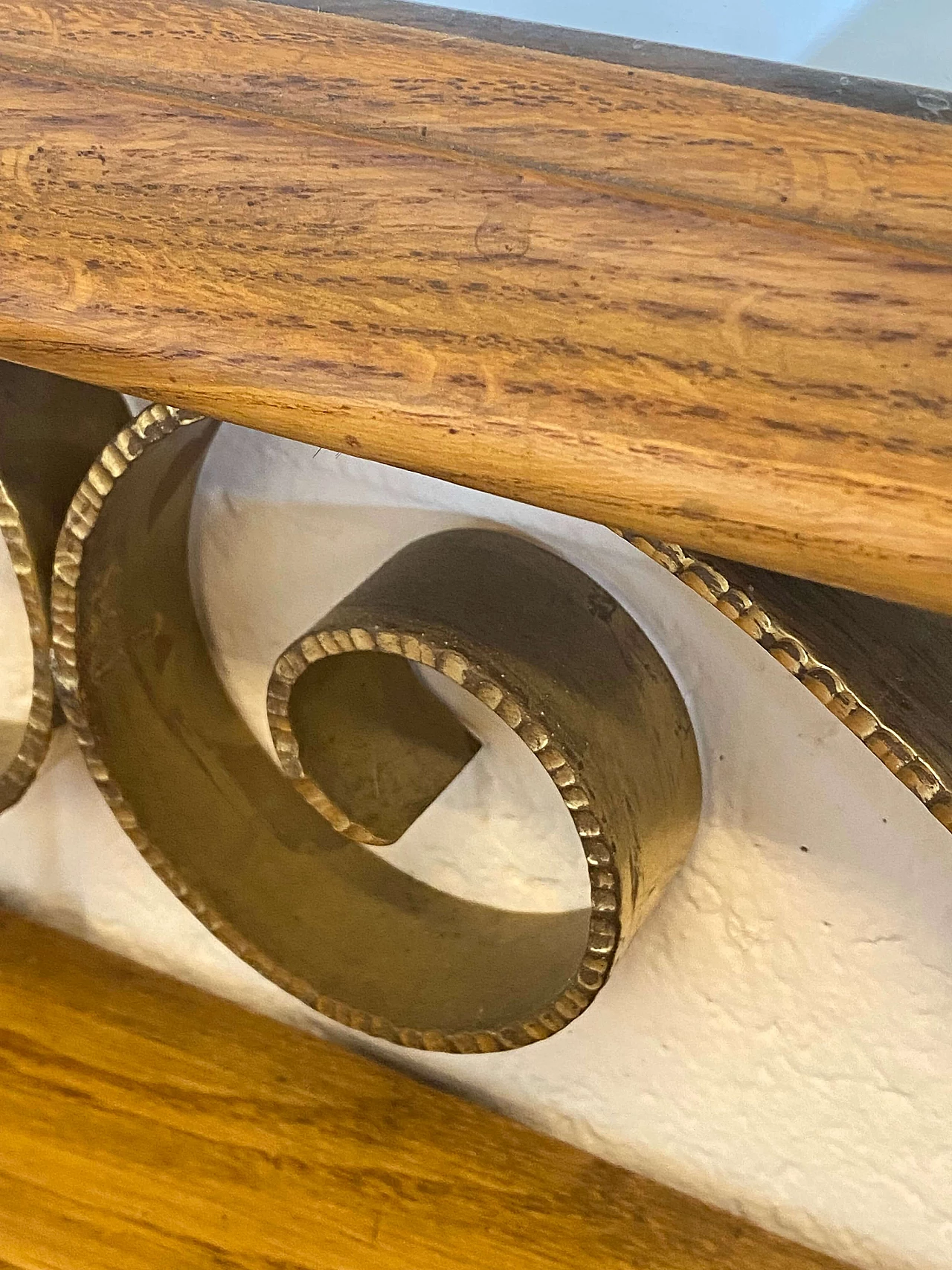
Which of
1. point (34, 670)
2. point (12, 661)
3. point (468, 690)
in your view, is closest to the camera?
point (468, 690)

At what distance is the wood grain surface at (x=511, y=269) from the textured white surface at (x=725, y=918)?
175 millimetres

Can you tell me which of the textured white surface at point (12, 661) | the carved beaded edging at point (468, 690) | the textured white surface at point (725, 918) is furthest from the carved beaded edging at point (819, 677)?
the textured white surface at point (12, 661)

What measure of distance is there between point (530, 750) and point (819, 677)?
0.12 meters

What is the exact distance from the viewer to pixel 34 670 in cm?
45

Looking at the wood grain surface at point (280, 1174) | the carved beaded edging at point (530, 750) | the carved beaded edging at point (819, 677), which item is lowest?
the wood grain surface at point (280, 1174)

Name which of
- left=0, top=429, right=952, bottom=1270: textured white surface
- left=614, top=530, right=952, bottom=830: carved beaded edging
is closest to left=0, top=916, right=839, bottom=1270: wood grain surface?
left=0, top=429, right=952, bottom=1270: textured white surface

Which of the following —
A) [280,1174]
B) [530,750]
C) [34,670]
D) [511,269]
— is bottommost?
[280,1174]

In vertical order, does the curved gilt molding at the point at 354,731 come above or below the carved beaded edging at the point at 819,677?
below

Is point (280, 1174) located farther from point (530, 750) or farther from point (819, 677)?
point (819, 677)

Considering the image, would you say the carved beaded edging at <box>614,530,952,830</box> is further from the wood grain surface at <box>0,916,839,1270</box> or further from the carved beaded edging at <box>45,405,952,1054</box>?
the wood grain surface at <box>0,916,839,1270</box>

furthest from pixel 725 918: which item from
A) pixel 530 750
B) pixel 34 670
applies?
pixel 34 670

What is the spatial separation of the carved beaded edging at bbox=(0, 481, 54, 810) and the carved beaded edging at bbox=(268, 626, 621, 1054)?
0.12 m

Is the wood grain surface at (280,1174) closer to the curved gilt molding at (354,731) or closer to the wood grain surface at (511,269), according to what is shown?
the curved gilt molding at (354,731)

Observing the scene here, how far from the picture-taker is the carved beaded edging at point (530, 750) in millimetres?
339
